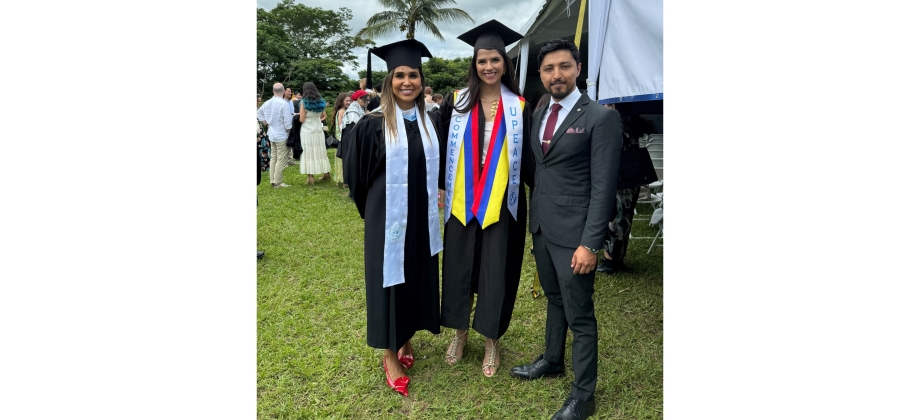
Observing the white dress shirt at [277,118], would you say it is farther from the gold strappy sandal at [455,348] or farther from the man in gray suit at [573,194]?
the man in gray suit at [573,194]

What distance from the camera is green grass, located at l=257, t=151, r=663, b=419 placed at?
2.89 meters

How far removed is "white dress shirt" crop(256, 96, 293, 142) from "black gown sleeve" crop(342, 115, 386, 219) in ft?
24.4

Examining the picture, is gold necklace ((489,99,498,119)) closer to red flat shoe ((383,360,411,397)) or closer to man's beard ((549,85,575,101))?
man's beard ((549,85,575,101))

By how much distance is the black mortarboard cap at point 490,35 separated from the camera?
2955 millimetres

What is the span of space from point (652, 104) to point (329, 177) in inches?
297

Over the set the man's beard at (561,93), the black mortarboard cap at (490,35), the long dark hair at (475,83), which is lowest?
the man's beard at (561,93)

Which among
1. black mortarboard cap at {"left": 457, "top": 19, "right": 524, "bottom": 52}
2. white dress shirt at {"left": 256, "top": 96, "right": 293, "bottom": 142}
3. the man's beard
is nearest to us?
the man's beard

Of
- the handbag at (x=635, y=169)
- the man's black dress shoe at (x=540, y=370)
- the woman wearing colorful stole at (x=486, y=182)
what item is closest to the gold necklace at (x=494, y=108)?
the woman wearing colorful stole at (x=486, y=182)

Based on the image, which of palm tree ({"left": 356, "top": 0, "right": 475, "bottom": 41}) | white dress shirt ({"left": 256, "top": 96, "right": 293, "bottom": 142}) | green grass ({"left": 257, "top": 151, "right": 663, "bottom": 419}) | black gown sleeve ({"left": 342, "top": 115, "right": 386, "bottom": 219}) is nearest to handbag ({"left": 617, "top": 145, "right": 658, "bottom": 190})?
green grass ({"left": 257, "top": 151, "right": 663, "bottom": 419})

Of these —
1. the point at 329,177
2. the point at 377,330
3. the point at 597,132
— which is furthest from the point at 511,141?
the point at 329,177

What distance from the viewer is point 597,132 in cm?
241

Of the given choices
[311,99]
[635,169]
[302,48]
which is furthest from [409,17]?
[635,169]

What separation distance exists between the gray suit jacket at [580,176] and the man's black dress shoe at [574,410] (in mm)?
815

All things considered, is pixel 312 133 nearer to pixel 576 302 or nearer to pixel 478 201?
pixel 478 201
